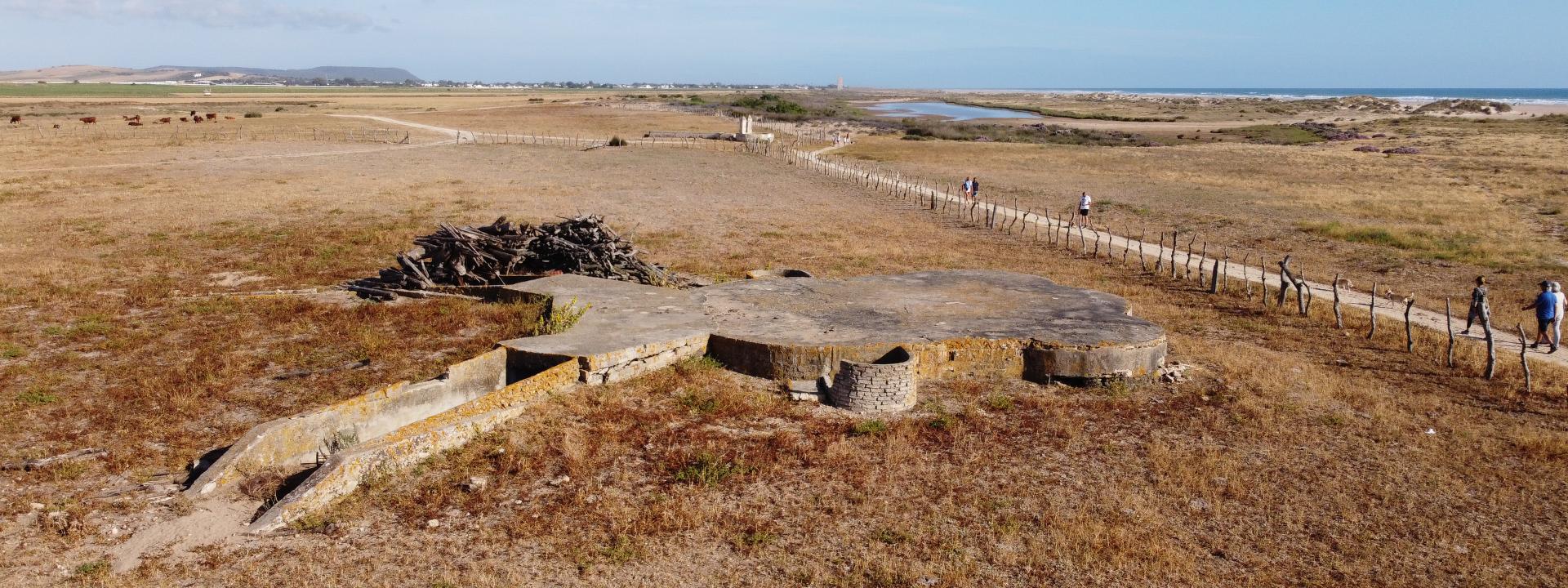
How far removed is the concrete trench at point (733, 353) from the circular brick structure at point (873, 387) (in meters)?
0.01

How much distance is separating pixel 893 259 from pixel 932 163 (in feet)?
104

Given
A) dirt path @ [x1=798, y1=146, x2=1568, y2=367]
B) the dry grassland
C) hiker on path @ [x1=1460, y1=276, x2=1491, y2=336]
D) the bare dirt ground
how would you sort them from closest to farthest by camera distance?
1. the bare dirt ground
2. hiker on path @ [x1=1460, y1=276, x2=1491, y2=336]
3. dirt path @ [x1=798, y1=146, x2=1568, y2=367]
4. the dry grassland

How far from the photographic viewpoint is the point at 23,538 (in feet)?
24.0

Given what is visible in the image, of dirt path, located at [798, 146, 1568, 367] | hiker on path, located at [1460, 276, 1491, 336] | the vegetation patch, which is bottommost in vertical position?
dirt path, located at [798, 146, 1568, 367]

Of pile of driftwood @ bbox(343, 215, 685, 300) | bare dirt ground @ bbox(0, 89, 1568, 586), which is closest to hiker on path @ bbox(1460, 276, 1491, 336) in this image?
bare dirt ground @ bbox(0, 89, 1568, 586)

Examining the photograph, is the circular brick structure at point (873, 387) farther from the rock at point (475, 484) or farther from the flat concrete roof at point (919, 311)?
the rock at point (475, 484)

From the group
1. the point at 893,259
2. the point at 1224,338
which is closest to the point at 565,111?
the point at 893,259

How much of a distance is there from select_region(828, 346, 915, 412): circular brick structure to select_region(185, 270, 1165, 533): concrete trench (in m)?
0.01

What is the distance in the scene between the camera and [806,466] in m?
9.26

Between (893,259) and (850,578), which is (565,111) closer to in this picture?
(893,259)

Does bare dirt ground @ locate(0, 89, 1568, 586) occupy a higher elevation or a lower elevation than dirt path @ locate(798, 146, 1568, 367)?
higher

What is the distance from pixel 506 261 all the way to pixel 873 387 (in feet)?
28.6

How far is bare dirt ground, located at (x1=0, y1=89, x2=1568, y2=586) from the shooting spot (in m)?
7.36

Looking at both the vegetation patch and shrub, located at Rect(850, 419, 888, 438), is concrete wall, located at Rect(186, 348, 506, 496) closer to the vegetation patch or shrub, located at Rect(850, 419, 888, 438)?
shrub, located at Rect(850, 419, 888, 438)
